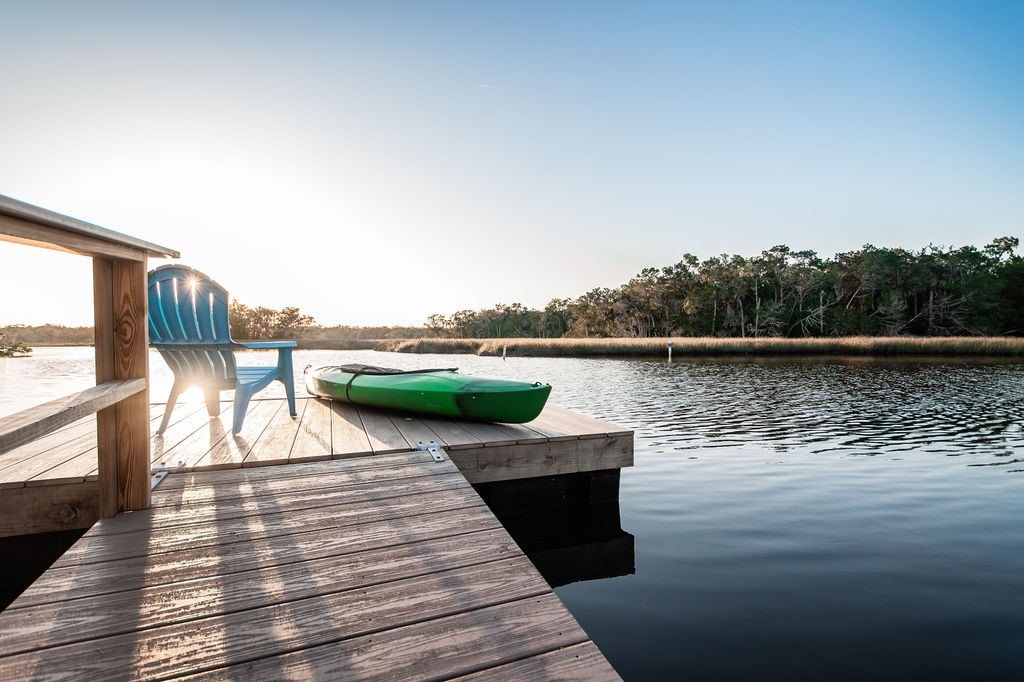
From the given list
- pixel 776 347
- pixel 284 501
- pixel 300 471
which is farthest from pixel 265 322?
pixel 284 501

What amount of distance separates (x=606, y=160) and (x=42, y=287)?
69.1ft

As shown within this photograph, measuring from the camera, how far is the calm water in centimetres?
233

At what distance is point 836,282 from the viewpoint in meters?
42.4

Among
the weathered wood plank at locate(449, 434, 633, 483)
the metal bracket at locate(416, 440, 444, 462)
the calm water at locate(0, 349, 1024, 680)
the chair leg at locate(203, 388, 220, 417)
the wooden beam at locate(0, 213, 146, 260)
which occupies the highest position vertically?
the wooden beam at locate(0, 213, 146, 260)

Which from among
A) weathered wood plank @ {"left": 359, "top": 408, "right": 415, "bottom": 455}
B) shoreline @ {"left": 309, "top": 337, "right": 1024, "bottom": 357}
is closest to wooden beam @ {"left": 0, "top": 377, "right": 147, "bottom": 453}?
weathered wood plank @ {"left": 359, "top": 408, "right": 415, "bottom": 455}

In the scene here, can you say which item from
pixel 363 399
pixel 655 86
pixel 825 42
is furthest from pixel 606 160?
pixel 363 399

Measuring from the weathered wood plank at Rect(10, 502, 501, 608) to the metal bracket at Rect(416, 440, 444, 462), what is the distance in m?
0.96

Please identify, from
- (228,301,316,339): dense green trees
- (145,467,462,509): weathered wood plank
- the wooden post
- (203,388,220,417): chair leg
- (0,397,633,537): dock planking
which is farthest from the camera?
(228,301,316,339): dense green trees

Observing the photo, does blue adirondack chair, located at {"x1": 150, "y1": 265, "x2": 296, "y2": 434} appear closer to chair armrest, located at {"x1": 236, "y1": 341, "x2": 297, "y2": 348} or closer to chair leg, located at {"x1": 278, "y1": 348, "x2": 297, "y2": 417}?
chair armrest, located at {"x1": 236, "y1": 341, "x2": 297, "y2": 348}

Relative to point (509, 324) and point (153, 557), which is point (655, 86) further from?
point (509, 324)

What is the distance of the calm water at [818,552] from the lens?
7.64 ft

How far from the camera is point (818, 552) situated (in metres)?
3.43

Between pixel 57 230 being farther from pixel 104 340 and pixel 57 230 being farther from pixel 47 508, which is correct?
pixel 47 508

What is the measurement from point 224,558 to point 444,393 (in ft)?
7.72
